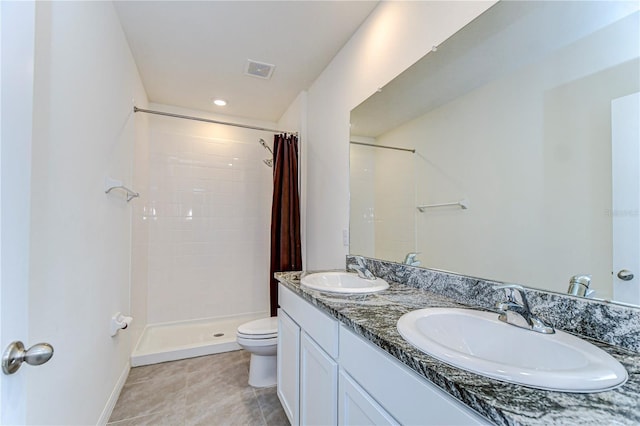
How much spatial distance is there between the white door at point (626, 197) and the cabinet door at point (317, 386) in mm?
892

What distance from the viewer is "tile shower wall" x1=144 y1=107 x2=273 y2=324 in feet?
10.2

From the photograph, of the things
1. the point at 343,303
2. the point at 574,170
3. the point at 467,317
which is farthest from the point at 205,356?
the point at 574,170

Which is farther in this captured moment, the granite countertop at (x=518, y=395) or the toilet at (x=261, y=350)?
the toilet at (x=261, y=350)

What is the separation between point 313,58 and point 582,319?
223cm

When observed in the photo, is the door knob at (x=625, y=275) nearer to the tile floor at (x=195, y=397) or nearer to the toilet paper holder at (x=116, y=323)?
→ the tile floor at (x=195, y=397)

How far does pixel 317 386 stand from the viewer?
1.20 meters

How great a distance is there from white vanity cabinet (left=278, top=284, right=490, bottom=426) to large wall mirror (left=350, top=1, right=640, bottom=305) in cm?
57

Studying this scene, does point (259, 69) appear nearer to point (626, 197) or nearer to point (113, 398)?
point (626, 197)

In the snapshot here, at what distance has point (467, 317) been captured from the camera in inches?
36.7

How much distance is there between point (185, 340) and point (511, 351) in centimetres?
277

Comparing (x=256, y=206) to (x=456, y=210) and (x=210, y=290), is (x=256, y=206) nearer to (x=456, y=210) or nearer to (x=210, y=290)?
(x=210, y=290)

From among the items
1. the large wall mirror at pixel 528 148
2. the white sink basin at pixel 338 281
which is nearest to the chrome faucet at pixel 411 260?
the large wall mirror at pixel 528 148

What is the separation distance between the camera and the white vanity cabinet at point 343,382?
2.09 feet

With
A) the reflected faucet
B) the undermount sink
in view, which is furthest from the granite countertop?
the reflected faucet
